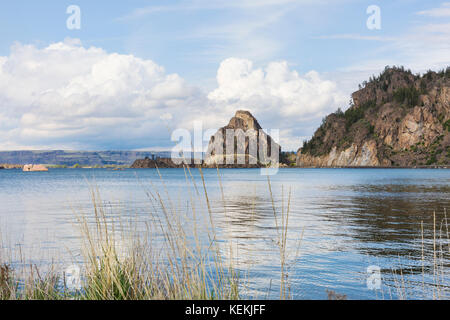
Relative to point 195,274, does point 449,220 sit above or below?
below

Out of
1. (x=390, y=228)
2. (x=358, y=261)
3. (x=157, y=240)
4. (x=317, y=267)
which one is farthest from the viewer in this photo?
(x=390, y=228)

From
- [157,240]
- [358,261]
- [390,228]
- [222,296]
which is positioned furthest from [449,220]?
[222,296]

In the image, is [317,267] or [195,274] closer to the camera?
[195,274]

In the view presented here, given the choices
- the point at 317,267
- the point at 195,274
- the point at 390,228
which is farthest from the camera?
the point at 390,228

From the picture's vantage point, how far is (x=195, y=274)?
19.7ft
